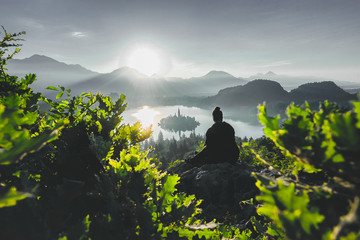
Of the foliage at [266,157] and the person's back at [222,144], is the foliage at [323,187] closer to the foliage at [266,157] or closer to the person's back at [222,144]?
the foliage at [266,157]

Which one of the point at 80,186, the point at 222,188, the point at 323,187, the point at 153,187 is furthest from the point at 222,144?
the point at 80,186

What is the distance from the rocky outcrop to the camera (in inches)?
316

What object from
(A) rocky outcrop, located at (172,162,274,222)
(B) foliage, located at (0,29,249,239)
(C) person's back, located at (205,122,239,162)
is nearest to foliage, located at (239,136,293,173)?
(B) foliage, located at (0,29,249,239)

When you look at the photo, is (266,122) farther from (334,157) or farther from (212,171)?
(212,171)

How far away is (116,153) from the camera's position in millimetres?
3613

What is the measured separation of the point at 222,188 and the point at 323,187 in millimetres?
8026

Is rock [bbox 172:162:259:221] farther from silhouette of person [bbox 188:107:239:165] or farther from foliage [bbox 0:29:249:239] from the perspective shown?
foliage [bbox 0:29:249:239]

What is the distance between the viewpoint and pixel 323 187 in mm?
1456

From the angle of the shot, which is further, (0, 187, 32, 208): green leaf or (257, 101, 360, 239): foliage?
(257, 101, 360, 239): foliage

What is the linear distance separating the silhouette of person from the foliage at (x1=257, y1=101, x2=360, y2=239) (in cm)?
950

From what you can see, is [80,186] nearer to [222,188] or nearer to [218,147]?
[222,188]

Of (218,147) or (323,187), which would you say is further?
(218,147)

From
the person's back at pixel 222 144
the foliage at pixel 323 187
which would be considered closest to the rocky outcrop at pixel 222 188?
the person's back at pixel 222 144

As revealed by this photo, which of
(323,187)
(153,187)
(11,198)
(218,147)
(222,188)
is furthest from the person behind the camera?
(218,147)
